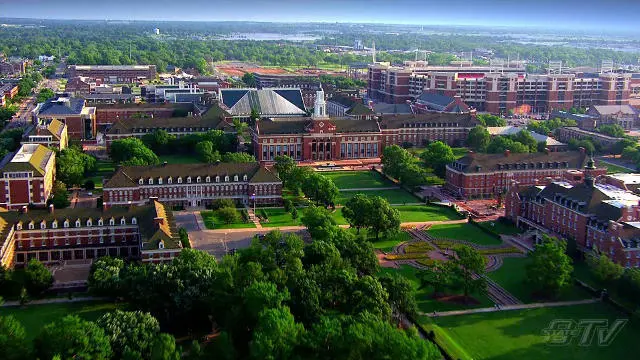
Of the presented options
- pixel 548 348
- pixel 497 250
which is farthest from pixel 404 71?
pixel 548 348

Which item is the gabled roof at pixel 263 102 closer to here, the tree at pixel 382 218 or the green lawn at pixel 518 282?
the tree at pixel 382 218

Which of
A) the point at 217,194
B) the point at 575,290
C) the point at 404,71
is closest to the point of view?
the point at 575,290

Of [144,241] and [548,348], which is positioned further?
[144,241]

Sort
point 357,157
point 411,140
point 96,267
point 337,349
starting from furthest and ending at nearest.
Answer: point 411,140, point 357,157, point 96,267, point 337,349

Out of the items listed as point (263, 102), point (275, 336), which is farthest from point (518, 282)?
point (263, 102)

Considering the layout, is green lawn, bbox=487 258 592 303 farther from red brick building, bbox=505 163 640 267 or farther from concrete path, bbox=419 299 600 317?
red brick building, bbox=505 163 640 267

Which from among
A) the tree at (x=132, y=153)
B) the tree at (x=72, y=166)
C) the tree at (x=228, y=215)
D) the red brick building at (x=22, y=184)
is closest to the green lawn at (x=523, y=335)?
the tree at (x=228, y=215)

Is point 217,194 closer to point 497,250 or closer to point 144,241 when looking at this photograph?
point 144,241
